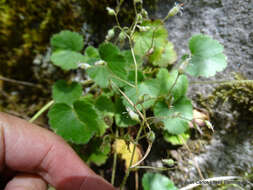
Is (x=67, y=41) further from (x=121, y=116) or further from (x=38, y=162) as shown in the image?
(x=38, y=162)

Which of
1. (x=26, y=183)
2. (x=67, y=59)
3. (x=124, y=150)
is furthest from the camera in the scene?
(x=67, y=59)

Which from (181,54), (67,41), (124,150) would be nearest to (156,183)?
(124,150)

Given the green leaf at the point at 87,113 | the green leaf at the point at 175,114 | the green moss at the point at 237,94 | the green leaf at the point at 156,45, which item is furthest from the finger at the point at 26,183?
the green moss at the point at 237,94

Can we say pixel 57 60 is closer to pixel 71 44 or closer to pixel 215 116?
pixel 71 44

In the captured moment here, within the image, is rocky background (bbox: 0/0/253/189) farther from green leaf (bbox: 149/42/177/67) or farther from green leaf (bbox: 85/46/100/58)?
green leaf (bbox: 85/46/100/58)

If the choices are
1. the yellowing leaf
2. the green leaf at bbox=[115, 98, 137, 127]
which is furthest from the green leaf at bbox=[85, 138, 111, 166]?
the green leaf at bbox=[115, 98, 137, 127]
